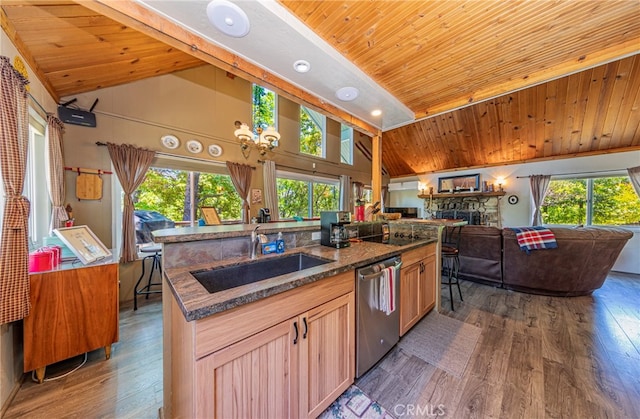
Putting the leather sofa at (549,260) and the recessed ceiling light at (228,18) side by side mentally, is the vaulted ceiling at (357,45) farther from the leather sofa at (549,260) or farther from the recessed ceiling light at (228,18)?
the leather sofa at (549,260)

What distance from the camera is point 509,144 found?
567cm

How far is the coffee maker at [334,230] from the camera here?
2.00m

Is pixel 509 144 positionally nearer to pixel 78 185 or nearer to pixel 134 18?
pixel 134 18

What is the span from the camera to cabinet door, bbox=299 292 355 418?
4.02 feet

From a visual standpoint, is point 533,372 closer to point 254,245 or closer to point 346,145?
point 254,245

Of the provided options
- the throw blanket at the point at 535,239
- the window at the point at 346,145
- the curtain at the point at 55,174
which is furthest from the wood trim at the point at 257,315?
the window at the point at 346,145

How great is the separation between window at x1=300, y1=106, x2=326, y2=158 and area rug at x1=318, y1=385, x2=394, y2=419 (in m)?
4.88

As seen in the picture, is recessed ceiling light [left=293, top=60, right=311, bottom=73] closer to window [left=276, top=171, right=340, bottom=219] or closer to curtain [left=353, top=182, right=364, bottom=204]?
window [left=276, top=171, right=340, bottom=219]

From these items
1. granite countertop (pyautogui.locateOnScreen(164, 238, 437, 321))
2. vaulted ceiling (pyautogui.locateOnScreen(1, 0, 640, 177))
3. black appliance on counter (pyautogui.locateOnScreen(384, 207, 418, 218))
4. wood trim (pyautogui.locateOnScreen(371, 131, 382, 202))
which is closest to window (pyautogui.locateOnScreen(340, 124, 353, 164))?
black appliance on counter (pyautogui.locateOnScreen(384, 207, 418, 218))

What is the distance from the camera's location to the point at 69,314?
175 centimetres

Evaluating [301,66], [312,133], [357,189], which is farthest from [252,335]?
[357,189]

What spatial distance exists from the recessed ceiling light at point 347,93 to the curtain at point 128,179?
9.81 ft

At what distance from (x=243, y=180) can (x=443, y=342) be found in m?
3.92

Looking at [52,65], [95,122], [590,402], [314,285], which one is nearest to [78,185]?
[95,122]
